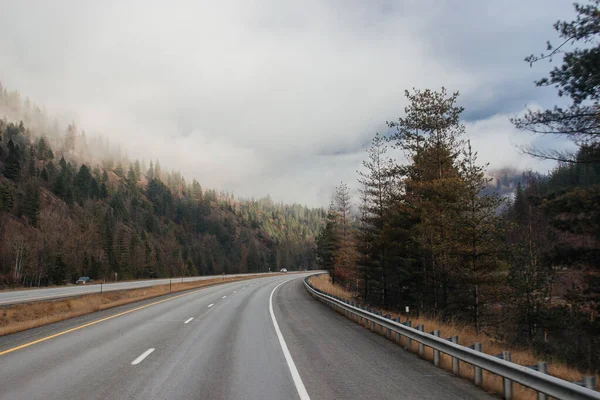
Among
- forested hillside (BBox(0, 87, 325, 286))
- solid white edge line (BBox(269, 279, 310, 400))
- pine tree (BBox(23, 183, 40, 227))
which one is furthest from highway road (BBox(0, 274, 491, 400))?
pine tree (BBox(23, 183, 40, 227))

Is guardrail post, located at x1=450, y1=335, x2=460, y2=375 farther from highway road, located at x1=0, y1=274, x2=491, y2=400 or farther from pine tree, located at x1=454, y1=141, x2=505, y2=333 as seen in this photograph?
pine tree, located at x1=454, y1=141, x2=505, y2=333

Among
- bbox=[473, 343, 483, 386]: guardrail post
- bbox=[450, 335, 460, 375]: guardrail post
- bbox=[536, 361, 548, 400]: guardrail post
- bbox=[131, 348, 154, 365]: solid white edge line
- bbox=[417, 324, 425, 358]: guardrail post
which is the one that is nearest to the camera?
bbox=[536, 361, 548, 400]: guardrail post

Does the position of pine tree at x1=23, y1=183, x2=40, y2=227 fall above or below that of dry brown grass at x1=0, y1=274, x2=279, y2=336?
above

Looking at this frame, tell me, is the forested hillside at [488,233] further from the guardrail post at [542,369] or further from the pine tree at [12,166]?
the pine tree at [12,166]

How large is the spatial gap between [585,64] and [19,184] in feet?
469

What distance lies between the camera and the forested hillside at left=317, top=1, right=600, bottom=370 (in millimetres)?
11516

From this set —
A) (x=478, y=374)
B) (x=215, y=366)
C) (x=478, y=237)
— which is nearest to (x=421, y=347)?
(x=478, y=374)

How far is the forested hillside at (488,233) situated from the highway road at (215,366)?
722 centimetres

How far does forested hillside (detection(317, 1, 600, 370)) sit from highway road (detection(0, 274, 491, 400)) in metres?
7.22

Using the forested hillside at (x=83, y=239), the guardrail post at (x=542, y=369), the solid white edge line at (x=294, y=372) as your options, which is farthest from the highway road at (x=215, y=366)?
the forested hillside at (x=83, y=239)

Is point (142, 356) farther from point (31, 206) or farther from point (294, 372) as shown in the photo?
point (31, 206)

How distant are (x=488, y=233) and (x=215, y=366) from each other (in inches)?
626

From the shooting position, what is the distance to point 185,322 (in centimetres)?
1577

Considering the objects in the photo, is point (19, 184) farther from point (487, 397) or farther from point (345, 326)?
point (487, 397)
